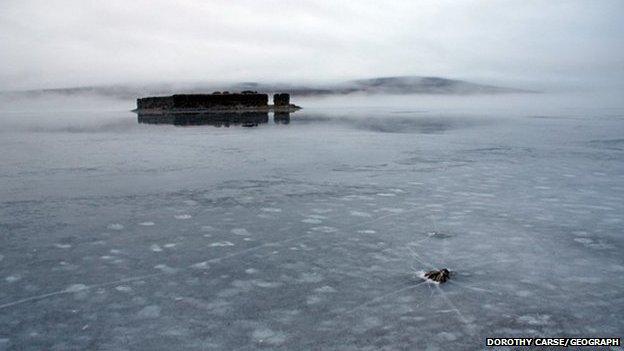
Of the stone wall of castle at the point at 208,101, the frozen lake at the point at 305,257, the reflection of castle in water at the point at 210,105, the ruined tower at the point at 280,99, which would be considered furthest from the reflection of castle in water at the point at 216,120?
the frozen lake at the point at 305,257

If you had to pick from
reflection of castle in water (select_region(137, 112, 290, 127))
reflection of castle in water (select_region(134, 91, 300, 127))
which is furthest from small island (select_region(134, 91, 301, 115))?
reflection of castle in water (select_region(137, 112, 290, 127))

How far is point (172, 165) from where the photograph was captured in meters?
10.0

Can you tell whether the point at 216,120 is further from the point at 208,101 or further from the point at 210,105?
the point at 210,105

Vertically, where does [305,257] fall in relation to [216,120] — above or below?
below

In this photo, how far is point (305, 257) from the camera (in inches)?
175

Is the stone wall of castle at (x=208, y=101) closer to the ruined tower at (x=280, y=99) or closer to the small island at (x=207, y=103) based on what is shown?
the small island at (x=207, y=103)

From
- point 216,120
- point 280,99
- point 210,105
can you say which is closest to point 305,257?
point 216,120

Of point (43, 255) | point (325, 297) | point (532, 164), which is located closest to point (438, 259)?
point (325, 297)

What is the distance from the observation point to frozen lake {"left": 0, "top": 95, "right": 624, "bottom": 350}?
311 cm

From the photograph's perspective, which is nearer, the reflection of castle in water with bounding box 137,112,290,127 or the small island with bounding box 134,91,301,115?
the reflection of castle in water with bounding box 137,112,290,127

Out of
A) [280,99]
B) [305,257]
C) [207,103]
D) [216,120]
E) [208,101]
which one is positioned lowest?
[305,257]

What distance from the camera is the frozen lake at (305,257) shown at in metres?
3.11

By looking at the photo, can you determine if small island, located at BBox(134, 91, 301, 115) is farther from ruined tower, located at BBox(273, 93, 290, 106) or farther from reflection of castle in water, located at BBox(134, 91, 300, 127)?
→ ruined tower, located at BBox(273, 93, 290, 106)

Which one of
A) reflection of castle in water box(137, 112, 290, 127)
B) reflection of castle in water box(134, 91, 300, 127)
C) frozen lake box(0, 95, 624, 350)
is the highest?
reflection of castle in water box(134, 91, 300, 127)
